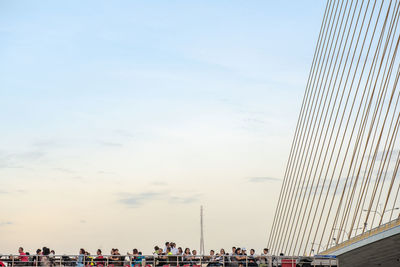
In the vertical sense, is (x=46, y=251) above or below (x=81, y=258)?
above

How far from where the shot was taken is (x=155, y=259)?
25922 millimetres

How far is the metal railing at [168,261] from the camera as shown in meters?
25.7

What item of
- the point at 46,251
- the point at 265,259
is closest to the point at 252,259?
the point at 265,259

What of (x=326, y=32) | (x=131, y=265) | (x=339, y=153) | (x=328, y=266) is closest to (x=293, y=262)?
(x=328, y=266)

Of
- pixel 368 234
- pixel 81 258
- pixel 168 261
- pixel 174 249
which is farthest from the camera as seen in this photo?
pixel 368 234

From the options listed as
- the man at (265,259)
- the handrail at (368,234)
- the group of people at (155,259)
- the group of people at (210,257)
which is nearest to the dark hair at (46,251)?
the group of people at (155,259)

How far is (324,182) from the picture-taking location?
3341 centimetres

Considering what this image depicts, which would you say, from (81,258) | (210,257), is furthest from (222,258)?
(81,258)

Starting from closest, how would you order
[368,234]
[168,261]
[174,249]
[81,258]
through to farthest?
1. [168,261]
2. [174,249]
3. [81,258]
4. [368,234]

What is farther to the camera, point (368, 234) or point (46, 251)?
point (368, 234)

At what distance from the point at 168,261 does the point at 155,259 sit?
0.99 metres

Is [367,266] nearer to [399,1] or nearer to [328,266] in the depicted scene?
[328,266]

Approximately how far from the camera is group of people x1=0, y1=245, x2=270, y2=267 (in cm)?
2557

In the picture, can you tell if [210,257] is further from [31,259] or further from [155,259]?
[31,259]
